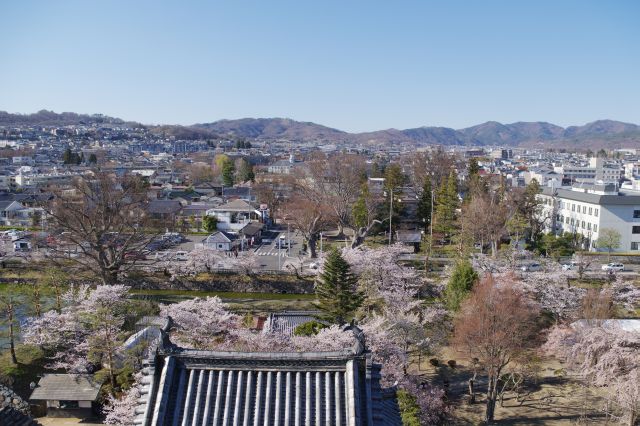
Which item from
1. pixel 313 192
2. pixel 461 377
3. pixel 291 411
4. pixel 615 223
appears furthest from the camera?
pixel 313 192

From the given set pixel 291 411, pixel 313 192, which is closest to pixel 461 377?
pixel 291 411

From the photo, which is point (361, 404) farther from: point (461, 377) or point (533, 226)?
point (533, 226)

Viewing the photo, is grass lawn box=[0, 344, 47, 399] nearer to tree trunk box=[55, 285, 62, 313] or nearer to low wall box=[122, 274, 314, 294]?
tree trunk box=[55, 285, 62, 313]

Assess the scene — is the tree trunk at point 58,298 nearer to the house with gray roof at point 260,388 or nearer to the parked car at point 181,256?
the parked car at point 181,256

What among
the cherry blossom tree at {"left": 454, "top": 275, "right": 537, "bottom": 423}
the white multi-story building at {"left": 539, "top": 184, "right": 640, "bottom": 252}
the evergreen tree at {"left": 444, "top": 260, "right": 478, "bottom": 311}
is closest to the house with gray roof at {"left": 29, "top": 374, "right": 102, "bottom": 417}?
the cherry blossom tree at {"left": 454, "top": 275, "right": 537, "bottom": 423}

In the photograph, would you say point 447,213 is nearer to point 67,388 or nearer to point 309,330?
point 309,330

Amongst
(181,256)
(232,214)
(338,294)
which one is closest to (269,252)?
(181,256)
